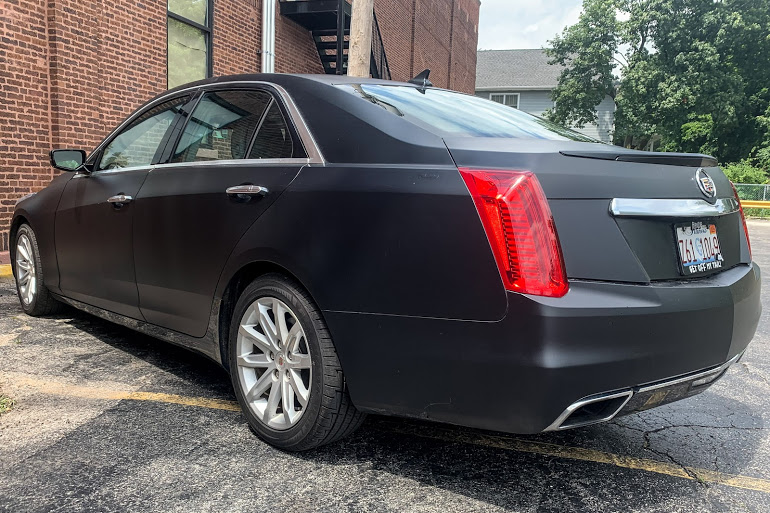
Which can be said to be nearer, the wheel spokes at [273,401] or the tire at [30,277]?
the wheel spokes at [273,401]

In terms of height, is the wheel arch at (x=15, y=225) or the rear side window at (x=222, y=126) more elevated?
the rear side window at (x=222, y=126)

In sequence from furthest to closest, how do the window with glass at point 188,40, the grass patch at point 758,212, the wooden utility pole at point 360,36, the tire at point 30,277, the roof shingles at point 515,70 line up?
A: 1. the roof shingles at point 515,70
2. the grass patch at point 758,212
3. the window with glass at point 188,40
4. the wooden utility pole at point 360,36
5. the tire at point 30,277

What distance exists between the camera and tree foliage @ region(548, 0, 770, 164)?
3109cm

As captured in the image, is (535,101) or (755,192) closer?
(755,192)

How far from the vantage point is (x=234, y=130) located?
3232 millimetres

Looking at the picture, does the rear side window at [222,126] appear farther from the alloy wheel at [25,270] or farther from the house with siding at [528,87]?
the house with siding at [528,87]

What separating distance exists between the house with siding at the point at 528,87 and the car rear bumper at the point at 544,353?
3823 centimetres

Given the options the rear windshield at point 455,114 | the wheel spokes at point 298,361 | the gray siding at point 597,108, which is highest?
the gray siding at point 597,108

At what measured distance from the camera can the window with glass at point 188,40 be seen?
9938 millimetres

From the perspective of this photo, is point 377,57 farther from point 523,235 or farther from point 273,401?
point 523,235

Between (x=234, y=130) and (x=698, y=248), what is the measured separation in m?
2.22

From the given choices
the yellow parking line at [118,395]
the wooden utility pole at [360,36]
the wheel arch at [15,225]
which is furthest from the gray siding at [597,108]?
the yellow parking line at [118,395]

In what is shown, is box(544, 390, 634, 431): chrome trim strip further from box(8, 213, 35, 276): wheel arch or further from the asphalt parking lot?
box(8, 213, 35, 276): wheel arch

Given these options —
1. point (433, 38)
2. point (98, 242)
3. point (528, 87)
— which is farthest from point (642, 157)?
point (528, 87)
